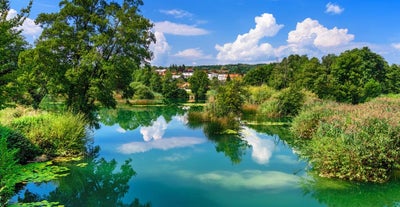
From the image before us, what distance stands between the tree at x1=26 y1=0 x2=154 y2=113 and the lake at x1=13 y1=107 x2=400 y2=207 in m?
3.21

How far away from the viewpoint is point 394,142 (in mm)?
10531

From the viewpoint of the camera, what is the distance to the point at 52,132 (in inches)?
472

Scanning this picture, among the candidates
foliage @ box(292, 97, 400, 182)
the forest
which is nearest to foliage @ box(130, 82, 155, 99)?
the forest

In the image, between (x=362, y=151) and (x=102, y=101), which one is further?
(x=102, y=101)

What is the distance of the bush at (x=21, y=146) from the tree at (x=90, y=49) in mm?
5883

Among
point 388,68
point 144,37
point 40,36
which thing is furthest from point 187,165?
point 388,68

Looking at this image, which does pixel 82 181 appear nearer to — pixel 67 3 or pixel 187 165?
pixel 187 165

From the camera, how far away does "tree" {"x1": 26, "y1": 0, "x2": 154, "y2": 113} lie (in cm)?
1650

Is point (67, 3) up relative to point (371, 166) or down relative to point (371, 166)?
up

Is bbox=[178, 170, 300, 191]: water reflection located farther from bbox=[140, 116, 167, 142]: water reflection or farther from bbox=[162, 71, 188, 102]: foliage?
bbox=[162, 71, 188, 102]: foliage

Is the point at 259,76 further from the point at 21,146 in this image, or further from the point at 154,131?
the point at 21,146

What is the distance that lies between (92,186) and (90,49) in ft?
33.1

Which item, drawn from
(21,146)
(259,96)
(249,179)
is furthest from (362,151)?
(259,96)

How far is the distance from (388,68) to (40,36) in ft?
152
